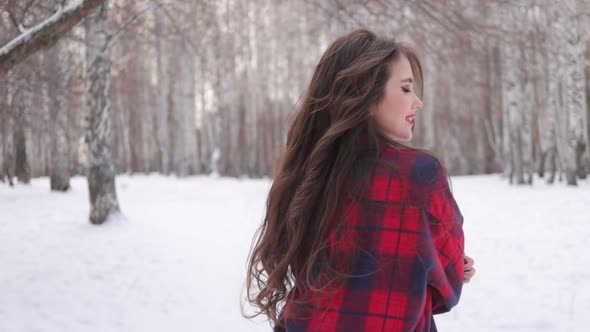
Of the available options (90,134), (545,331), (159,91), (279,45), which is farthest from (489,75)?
(545,331)

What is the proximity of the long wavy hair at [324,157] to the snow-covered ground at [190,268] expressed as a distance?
3053 mm

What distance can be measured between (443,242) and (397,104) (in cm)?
37

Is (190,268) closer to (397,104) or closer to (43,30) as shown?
(43,30)

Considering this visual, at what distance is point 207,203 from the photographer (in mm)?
11242

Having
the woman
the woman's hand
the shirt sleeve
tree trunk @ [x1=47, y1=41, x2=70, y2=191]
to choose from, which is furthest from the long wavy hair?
tree trunk @ [x1=47, y1=41, x2=70, y2=191]

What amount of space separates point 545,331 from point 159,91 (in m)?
20.4

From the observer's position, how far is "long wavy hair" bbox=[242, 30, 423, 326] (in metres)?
1.33

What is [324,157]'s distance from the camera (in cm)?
139

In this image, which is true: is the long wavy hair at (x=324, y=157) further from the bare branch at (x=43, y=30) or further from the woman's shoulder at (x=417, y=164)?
the bare branch at (x=43, y=30)

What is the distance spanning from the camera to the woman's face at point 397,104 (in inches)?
54.7

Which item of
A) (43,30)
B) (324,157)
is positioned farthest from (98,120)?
(324,157)

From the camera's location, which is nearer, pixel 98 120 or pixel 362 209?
pixel 362 209

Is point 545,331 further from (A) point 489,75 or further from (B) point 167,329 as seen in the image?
(A) point 489,75

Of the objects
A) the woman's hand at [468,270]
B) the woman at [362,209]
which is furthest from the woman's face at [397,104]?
the woman's hand at [468,270]
